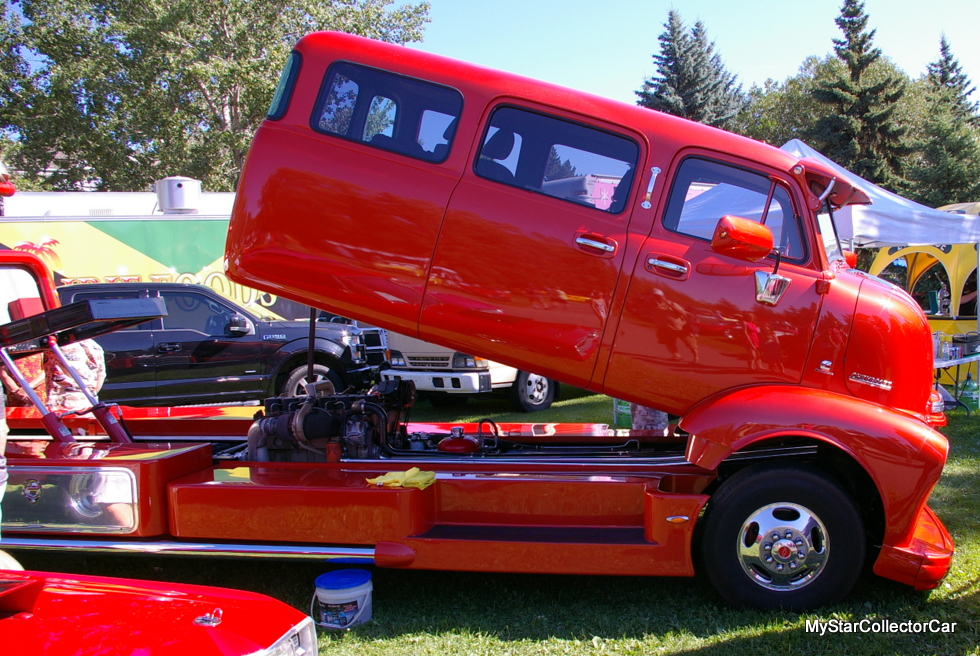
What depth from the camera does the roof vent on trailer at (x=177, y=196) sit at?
38.0 ft

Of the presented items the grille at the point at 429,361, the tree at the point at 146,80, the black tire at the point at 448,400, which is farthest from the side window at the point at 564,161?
the tree at the point at 146,80

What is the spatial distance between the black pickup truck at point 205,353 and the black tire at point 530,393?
6.96ft

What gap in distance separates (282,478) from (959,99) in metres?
47.8

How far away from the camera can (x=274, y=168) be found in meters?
3.96

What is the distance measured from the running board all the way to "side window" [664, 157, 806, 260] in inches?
96.0

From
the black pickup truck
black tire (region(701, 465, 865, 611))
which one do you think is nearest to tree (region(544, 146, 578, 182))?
black tire (region(701, 465, 865, 611))

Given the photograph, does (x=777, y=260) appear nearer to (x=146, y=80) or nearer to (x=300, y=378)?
(x=300, y=378)

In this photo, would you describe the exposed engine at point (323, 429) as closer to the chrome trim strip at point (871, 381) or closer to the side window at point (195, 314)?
the chrome trim strip at point (871, 381)

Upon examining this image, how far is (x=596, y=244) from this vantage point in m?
3.80

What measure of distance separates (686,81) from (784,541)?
33.3 meters

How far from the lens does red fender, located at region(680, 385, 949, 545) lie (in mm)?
3527

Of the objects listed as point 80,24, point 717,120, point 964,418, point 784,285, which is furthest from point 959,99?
point 784,285

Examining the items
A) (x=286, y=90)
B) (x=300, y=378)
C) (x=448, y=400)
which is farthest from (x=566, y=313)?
(x=448, y=400)

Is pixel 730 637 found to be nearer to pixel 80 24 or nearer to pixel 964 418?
pixel 964 418
